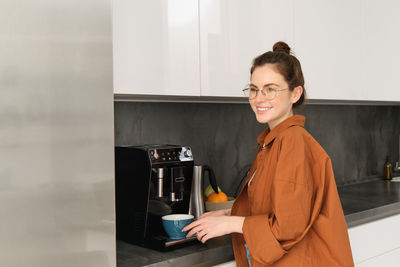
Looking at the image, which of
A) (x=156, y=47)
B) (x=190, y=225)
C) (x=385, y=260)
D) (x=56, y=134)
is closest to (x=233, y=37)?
(x=156, y=47)

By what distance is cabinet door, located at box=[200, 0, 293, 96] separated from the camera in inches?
64.8

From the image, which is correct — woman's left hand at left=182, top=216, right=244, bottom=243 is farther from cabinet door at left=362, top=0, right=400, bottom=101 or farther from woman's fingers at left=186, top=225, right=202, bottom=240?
cabinet door at left=362, top=0, right=400, bottom=101

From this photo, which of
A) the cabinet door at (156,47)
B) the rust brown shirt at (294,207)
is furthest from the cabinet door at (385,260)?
the cabinet door at (156,47)

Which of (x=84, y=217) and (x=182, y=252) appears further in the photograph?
(x=182, y=252)

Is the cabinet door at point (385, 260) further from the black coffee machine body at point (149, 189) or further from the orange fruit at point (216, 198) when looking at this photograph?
the black coffee machine body at point (149, 189)

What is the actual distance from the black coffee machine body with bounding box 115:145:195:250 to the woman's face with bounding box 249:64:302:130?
0.35 m

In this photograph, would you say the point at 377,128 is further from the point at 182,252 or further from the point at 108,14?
the point at 108,14

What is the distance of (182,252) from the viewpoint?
1346 mm

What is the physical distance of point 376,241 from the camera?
2.04 m

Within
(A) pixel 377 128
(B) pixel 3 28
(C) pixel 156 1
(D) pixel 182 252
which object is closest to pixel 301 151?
(D) pixel 182 252

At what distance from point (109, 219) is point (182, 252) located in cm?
35

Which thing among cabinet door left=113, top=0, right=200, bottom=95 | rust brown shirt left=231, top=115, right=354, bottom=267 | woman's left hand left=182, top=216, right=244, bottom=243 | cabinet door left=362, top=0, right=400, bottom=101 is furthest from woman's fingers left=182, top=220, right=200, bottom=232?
cabinet door left=362, top=0, right=400, bottom=101

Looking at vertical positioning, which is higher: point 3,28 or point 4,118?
point 3,28

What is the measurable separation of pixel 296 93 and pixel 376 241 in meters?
1.09
